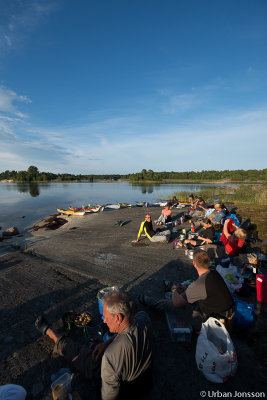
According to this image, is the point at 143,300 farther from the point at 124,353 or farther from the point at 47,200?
the point at 47,200

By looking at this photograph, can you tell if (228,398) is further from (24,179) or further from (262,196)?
(24,179)

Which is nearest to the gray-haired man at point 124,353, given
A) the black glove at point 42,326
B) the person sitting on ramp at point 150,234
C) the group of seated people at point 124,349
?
the group of seated people at point 124,349

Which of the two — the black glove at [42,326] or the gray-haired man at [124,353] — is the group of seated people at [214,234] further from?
the black glove at [42,326]

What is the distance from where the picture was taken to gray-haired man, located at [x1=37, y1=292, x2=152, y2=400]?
5.76 ft

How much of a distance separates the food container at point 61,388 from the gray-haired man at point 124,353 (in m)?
0.74

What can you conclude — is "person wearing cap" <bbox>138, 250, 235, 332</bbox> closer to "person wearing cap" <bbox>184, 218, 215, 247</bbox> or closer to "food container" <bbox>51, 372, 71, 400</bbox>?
"food container" <bbox>51, 372, 71, 400</bbox>

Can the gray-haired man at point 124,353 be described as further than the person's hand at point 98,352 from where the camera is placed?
No

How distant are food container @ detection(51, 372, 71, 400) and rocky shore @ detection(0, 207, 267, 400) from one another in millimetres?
175

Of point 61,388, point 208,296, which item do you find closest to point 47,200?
point 61,388

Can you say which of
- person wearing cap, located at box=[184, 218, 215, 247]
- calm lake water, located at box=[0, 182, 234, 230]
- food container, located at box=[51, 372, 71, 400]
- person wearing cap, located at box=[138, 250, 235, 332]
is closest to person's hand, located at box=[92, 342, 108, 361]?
food container, located at box=[51, 372, 71, 400]

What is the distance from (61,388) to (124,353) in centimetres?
127

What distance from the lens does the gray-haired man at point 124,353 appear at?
1.76 metres

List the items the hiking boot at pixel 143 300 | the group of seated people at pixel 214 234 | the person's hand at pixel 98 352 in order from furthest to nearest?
the group of seated people at pixel 214 234 → the hiking boot at pixel 143 300 → the person's hand at pixel 98 352

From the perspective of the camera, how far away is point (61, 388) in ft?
7.26
